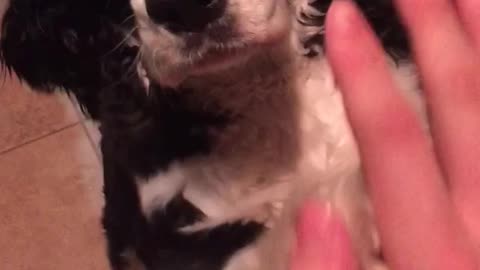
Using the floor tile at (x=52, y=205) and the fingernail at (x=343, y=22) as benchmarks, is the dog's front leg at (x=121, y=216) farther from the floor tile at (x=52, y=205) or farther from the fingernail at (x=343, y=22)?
the fingernail at (x=343, y=22)

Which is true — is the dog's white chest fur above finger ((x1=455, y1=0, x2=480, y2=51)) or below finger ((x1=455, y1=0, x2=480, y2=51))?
below

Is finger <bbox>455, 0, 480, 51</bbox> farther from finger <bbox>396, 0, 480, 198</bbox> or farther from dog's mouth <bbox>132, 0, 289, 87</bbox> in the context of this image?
dog's mouth <bbox>132, 0, 289, 87</bbox>

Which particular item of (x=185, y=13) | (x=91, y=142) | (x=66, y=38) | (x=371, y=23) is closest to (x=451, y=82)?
(x=185, y=13)

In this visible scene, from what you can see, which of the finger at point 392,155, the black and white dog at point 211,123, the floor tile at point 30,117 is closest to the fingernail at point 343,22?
the finger at point 392,155

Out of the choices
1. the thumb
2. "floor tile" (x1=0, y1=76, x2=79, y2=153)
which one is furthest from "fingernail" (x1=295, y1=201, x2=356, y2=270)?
"floor tile" (x1=0, y1=76, x2=79, y2=153)

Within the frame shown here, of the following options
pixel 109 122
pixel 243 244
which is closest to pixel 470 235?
pixel 243 244

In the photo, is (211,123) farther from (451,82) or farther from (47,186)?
(47,186)
